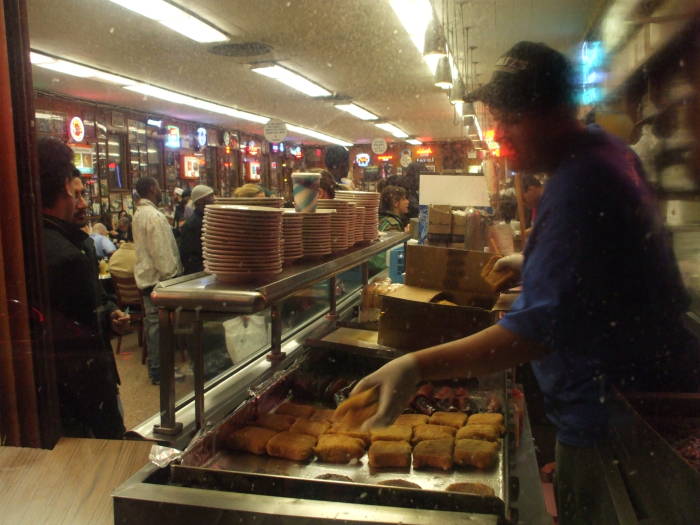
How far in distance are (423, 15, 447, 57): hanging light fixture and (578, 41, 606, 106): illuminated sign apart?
2.19m

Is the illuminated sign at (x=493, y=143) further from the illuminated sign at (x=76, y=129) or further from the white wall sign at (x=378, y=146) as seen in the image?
the white wall sign at (x=378, y=146)

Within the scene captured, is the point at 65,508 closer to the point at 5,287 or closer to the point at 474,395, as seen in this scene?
the point at 5,287

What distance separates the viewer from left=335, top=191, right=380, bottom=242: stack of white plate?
95.8 inches

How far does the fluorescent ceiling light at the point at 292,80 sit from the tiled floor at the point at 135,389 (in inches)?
120

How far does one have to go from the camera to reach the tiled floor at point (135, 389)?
3.91m

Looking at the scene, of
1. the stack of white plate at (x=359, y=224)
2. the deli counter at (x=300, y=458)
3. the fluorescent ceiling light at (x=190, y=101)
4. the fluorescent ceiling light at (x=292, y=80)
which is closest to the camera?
the deli counter at (x=300, y=458)

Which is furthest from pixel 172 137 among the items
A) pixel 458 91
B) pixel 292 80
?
pixel 458 91

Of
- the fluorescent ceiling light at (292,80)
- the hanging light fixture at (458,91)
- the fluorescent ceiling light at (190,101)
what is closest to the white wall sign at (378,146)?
the fluorescent ceiling light at (190,101)

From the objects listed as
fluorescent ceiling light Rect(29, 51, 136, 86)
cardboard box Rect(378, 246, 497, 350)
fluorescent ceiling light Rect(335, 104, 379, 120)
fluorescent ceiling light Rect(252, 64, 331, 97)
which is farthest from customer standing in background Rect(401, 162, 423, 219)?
cardboard box Rect(378, 246, 497, 350)

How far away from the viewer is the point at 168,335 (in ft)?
4.56

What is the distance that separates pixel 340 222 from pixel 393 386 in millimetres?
1105

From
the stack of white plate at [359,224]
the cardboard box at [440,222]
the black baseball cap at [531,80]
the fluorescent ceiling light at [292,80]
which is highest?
the fluorescent ceiling light at [292,80]

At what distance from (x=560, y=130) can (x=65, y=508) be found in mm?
1410

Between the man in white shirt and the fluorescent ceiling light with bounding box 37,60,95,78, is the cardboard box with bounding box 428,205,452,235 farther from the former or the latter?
the fluorescent ceiling light with bounding box 37,60,95,78
